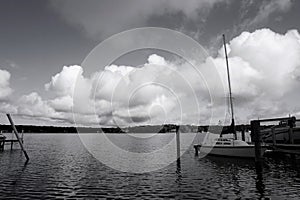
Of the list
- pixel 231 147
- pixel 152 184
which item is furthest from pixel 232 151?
pixel 152 184

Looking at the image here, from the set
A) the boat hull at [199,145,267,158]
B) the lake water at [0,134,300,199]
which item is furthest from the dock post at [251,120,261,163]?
the boat hull at [199,145,267,158]

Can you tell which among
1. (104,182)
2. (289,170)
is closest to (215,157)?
(289,170)

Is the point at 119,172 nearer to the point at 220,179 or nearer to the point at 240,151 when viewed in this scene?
the point at 220,179

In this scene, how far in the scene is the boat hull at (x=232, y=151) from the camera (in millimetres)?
46969

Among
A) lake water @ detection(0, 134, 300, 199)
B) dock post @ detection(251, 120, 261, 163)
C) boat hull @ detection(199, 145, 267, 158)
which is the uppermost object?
dock post @ detection(251, 120, 261, 163)

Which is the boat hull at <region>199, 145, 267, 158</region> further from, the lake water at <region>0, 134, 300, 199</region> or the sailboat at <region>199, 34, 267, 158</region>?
the lake water at <region>0, 134, 300, 199</region>

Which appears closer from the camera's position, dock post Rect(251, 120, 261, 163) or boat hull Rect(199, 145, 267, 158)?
dock post Rect(251, 120, 261, 163)

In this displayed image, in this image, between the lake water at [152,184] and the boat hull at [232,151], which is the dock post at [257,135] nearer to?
the lake water at [152,184]

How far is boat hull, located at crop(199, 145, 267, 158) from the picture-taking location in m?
47.0

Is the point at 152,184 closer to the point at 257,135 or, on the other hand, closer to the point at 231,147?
the point at 257,135

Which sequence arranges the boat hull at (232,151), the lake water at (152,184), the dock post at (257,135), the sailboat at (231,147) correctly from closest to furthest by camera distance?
the lake water at (152,184)
the dock post at (257,135)
the boat hull at (232,151)
the sailboat at (231,147)

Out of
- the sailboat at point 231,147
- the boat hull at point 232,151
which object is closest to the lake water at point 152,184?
the boat hull at point 232,151

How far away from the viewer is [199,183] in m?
28.2

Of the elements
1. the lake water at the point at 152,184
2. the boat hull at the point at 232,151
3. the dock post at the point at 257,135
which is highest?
the dock post at the point at 257,135
